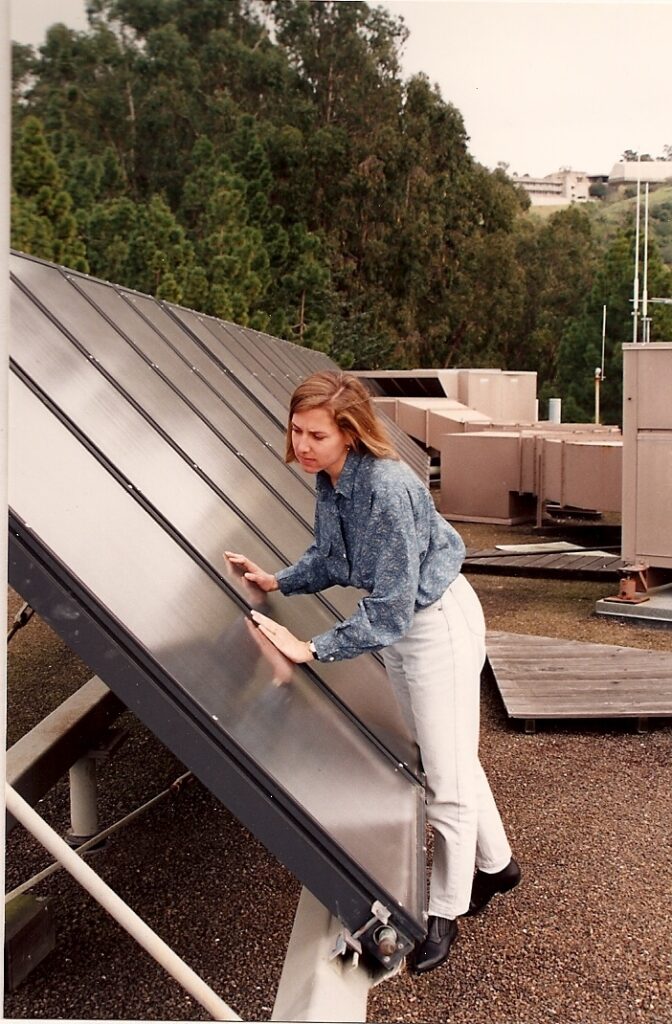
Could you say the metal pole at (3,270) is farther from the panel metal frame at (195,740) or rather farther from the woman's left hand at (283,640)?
the woman's left hand at (283,640)

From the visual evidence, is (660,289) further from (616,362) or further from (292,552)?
(292,552)

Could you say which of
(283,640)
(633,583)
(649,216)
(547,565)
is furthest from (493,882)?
(649,216)

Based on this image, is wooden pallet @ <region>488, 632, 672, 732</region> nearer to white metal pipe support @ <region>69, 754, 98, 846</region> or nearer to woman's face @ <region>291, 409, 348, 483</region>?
white metal pipe support @ <region>69, 754, 98, 846</region>

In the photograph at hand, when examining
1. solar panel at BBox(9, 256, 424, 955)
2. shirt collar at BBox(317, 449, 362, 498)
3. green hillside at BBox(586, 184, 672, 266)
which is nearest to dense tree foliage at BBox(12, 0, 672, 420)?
green hillside at BBox(586, 184, 672, 266)

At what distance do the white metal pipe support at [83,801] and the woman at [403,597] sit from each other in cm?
176

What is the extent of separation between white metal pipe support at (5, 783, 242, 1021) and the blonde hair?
1.31 meters

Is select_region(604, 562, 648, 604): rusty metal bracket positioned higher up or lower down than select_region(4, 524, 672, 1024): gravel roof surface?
lower down

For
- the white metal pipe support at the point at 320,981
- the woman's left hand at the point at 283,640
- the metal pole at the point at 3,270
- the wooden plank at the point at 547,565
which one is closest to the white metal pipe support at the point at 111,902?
the white metal pipe support at the point at 320,981

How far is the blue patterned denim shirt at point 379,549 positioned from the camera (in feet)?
10.4

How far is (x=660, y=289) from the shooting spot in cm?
4409

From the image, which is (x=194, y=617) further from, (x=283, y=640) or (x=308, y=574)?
(x=308, y=574)

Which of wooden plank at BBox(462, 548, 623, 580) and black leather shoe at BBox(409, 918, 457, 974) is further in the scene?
wooden plank at BBox(462, 548, 623, 580)

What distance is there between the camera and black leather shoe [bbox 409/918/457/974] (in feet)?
12.0

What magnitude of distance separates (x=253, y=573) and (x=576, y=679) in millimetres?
4252
